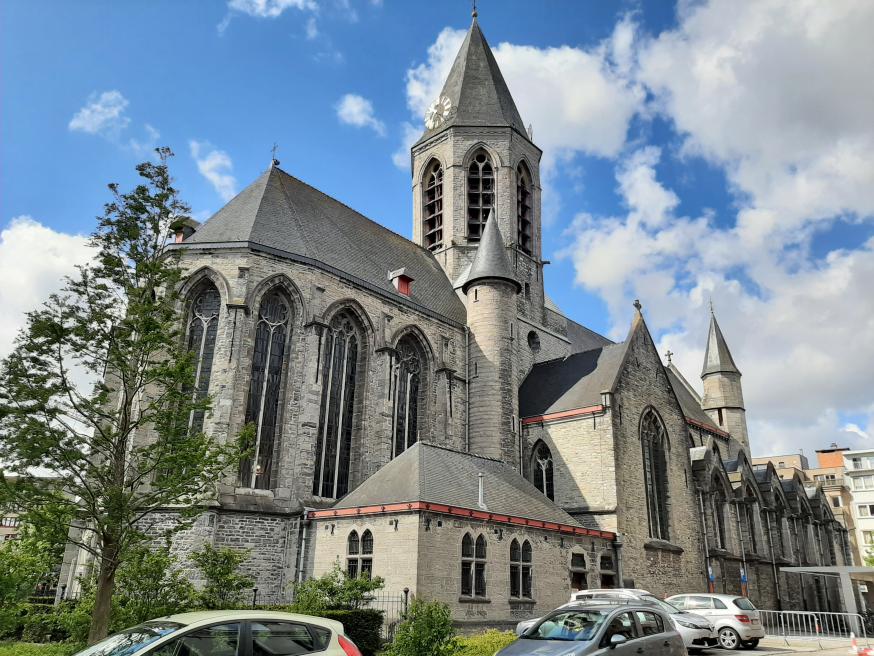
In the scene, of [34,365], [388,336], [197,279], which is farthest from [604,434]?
[34,365]

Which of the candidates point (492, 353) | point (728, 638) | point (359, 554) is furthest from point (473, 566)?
point (492, 353)

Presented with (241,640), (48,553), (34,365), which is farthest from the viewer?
(48,553)

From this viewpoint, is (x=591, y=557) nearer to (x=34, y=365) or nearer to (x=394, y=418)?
(x=394, y=418)

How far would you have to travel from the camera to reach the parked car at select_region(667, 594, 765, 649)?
1606cm

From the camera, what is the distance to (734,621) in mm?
16094

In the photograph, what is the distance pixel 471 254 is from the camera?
1288 inches

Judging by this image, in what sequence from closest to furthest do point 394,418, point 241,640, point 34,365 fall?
point 241,640, point 34,365, point 394,418

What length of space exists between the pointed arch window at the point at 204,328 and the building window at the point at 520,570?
9684 millimetres

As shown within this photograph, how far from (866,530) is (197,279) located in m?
64.4

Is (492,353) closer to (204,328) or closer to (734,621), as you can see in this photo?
(204,328)

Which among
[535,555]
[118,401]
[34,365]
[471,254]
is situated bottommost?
[535,555]

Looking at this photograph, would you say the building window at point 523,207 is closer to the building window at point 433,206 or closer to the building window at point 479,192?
the building window at point 479,192

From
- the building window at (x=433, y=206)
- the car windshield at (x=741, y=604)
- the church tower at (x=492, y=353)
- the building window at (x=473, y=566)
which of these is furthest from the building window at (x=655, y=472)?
the building window at (x=433, y=206)

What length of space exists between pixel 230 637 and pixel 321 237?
1903 centimetres
